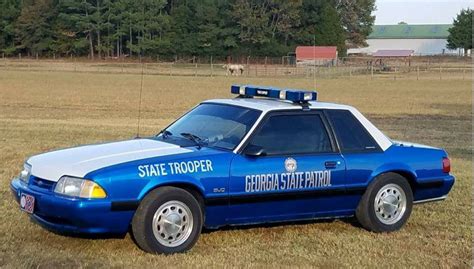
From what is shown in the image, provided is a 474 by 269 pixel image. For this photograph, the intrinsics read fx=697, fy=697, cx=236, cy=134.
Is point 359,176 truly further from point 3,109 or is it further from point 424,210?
point 3,109

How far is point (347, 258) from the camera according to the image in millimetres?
5895

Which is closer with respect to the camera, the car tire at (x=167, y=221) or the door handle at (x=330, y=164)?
the car tire at (x=167, y=221)

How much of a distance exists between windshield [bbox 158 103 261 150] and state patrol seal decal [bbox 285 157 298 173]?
469 mm

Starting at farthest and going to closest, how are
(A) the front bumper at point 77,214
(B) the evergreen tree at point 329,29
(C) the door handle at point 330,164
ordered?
(B) the evergreen tree at point 329,29 < (C) the door handle at point 330,164 < (A) the front bumper at point 77,214

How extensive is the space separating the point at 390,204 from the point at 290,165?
51.0 inches

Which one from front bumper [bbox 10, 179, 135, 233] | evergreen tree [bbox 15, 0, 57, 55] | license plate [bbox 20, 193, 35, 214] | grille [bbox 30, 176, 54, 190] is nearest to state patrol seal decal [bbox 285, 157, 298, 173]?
front bumper [bbox 10, 179, 135, 233]

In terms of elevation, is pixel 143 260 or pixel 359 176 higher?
pixel 359 176

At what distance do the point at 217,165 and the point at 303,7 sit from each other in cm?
10061

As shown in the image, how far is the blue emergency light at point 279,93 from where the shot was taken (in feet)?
22.6

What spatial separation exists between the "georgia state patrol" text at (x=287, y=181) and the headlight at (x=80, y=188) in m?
1.33

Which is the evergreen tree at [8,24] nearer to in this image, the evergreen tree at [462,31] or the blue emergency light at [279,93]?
the evergreen tree at [462,31]

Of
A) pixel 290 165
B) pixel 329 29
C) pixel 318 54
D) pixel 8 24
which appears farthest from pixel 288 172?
pixel 8 24

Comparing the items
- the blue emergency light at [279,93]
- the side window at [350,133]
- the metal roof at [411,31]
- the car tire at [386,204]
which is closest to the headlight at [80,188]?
the blue emergency light at [279,93]

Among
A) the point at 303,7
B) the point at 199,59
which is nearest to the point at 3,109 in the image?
the point at 199,59
